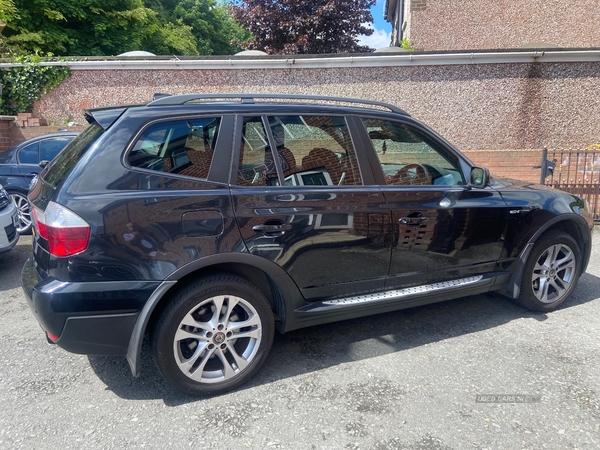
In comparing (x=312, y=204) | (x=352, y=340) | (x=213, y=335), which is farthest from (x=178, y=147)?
(x=352, y=340)

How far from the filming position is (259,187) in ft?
9.84

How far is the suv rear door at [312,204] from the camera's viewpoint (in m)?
2.96

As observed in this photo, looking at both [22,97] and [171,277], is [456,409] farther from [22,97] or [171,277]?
[22,97]

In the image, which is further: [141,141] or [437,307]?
[437,307]

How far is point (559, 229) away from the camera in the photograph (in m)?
4.22

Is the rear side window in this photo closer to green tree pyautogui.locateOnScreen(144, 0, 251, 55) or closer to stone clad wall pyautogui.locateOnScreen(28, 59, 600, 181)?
stone clad wall pyautogui.locateOnScreen(28, 59, 600, 181)

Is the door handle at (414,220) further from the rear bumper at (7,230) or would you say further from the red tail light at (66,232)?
the rear bumper at (7,230)

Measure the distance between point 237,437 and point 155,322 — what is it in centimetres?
84

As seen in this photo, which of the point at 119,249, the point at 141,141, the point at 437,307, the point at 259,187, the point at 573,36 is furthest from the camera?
the point at 573,36

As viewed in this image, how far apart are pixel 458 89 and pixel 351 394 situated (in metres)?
8.69

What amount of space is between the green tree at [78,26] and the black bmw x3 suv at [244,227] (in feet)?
47.0

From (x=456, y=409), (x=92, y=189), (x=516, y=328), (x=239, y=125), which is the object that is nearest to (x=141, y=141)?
(x=92, y=189)

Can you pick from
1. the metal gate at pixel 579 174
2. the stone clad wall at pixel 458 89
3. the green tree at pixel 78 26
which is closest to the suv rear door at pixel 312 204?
the metal gate at pixel 579 174

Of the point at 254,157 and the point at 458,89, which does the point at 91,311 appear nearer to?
the point at 254,157
